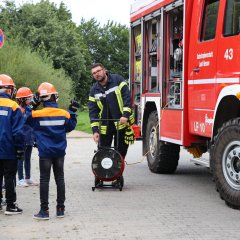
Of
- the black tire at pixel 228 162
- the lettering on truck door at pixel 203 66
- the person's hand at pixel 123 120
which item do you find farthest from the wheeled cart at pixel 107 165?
the black tire at pixel 228 162

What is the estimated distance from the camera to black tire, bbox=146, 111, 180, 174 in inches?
435

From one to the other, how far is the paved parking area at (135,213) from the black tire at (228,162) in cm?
21

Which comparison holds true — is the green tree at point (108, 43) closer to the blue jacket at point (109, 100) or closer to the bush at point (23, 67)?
the bush at point (23, 67)

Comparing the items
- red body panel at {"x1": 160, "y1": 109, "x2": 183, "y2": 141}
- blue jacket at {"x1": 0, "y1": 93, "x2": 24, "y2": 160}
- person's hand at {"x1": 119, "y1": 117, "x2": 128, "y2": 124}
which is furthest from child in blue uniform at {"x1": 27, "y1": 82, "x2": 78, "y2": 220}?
red body panel at {"x1": 160, "y1": 109, "x2": 183, "y2": 141}

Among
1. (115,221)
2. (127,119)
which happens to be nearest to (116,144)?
(127,119)

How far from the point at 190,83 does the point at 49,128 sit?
8.50 feet

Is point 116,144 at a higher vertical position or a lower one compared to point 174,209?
higher

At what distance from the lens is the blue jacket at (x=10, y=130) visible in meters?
7.46

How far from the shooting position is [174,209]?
7.92 meters

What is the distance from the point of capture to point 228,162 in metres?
7.96

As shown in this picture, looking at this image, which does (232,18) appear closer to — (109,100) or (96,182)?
(109,100)

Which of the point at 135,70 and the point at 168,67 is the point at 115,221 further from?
the point at 135,70

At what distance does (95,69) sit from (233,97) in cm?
239

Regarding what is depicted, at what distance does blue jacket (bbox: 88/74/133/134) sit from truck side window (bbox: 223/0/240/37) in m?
2.13
